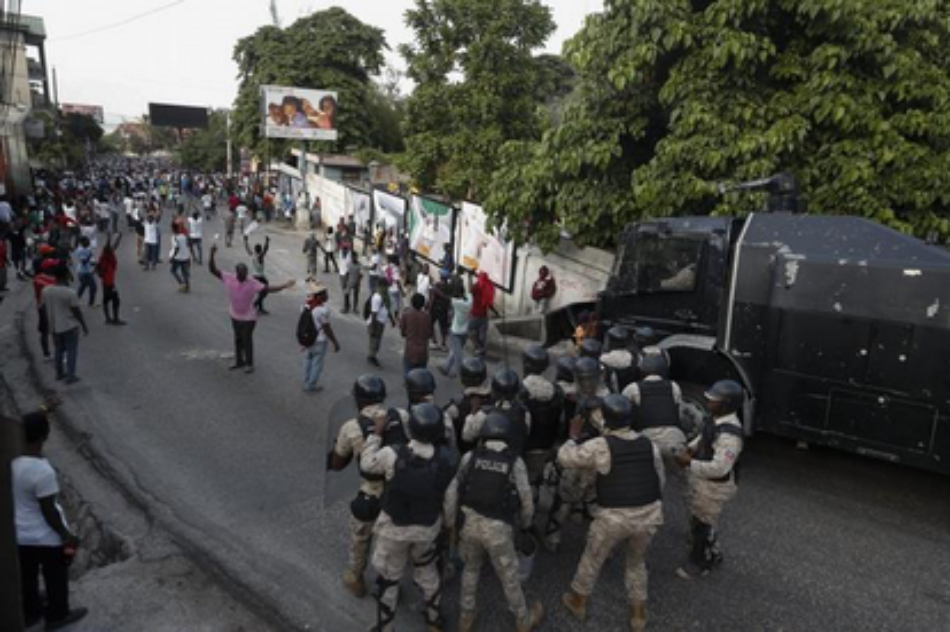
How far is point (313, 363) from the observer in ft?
29.8

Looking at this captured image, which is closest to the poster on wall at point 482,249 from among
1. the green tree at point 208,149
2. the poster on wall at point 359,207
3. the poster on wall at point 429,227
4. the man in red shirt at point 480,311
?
the poster on wall at point 429,227

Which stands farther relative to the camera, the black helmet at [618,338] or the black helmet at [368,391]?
the black helmet at [618,338]

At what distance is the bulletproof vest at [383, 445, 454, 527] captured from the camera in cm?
408

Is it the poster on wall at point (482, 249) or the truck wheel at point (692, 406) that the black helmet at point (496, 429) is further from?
the poster on wall at point (482, 249)

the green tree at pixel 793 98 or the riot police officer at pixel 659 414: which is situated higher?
the green tree at pixel 793 98

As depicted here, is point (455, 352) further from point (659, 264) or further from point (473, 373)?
point (473, 373)

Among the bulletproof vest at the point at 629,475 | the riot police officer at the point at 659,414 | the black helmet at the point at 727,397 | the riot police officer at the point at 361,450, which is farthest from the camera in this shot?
the riot police officer at the point at 659,414

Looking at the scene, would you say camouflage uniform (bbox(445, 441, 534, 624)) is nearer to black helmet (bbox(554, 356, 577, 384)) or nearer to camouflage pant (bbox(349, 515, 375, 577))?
camouflage pant (bbox(349, 515, 375, 577))

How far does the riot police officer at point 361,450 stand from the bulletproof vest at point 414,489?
0.40m

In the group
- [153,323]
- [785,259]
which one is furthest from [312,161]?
[785,259]

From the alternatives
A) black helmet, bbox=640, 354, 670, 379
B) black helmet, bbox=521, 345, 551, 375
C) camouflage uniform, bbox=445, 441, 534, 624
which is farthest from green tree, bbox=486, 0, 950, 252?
camouflage uniform, bbox=445, 441, 534, 624

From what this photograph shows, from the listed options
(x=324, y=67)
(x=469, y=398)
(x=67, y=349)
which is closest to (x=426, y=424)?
(x=469, y=398)

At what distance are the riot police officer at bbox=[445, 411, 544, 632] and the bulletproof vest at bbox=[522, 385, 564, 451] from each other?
46.5 inches

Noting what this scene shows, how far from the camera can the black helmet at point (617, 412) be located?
14.2 feet
